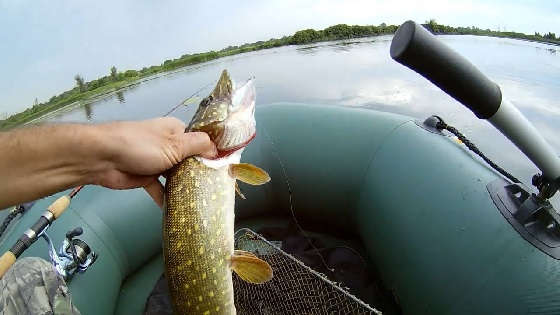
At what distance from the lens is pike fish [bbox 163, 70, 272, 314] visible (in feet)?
5.12

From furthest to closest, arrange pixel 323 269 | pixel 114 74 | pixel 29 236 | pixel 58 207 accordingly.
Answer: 1. pixel 114 74
2. pixel 323 269
3. pixel 58 207
4. pixel 29 236

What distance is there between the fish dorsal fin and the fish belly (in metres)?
0.04

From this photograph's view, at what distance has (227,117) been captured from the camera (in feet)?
5.57

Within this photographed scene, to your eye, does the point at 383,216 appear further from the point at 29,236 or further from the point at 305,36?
the point at 305,36

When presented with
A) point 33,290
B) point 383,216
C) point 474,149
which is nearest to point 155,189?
point 33,290

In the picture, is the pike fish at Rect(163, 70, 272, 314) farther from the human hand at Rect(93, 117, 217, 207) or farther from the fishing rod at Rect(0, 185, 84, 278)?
the fishing rod at Rect(0, 185, 84, 278)

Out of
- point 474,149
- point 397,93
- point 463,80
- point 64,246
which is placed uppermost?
point 463,80

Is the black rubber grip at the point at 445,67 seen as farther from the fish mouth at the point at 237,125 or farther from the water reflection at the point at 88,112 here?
the water reflection at the point at 88,112

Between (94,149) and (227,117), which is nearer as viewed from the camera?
(94,149)

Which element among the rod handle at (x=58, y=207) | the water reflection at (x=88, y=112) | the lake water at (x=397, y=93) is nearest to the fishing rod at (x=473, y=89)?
the rod handle at (x=58, y=207)

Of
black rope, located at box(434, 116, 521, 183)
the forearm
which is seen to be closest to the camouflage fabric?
the forearm

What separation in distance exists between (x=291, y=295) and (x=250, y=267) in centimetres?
111

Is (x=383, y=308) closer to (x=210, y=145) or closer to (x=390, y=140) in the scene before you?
(x=390, y=140)

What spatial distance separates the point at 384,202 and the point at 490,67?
1261 cm
